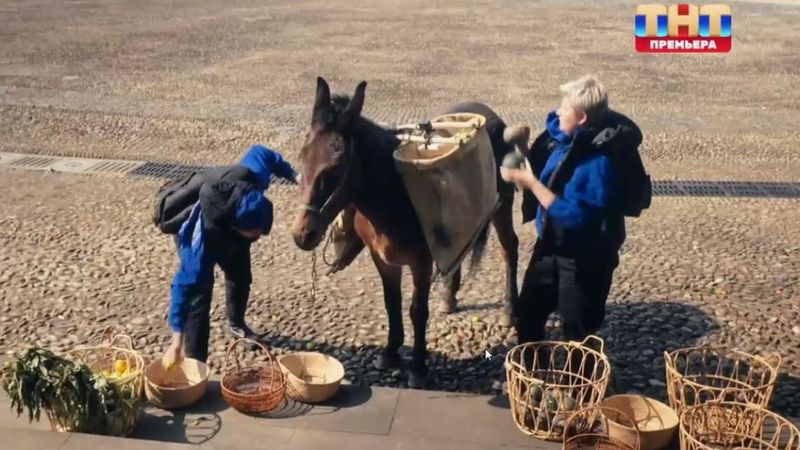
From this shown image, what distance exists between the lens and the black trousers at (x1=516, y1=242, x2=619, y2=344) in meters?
5.07

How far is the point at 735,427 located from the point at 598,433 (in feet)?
2.36

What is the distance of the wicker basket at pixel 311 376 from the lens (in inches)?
196

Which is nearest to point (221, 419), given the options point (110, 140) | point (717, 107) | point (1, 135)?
point (110, 140)

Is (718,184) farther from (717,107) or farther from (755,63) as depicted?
(755,63)

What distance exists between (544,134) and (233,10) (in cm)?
2308

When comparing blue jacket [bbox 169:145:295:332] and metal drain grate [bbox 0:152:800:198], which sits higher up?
blue jacket [bbox 169:145:295:332]

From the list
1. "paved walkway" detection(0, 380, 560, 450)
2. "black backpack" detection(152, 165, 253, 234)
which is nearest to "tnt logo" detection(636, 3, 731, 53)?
"black backpack" detection(152, 165, 253, 234)

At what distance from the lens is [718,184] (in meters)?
10.7

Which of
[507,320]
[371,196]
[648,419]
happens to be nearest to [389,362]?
[507,320]

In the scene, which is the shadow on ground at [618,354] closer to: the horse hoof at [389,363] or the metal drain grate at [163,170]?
the horse hoof at [389,363]

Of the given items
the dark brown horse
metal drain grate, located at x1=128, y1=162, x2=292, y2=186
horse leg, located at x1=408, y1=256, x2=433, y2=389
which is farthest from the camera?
metal drain grate, located at x1=128, y1=162, x2=292, y2=186

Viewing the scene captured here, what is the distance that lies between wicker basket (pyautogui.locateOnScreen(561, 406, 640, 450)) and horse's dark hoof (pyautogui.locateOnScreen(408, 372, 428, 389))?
1422mm

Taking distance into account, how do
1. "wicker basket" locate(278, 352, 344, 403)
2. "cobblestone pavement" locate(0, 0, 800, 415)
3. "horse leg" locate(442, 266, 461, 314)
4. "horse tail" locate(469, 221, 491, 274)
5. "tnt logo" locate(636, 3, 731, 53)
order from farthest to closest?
"tnt logo" locate(636, 3, 731, 53), "horse leg" locate(442, 266, 461, 314), "cobblestone pavement" locate(0, 0, 800, 415), "horse tail" locate(469, 221, 491, 274), "wicker basket" locate(278, 352, 344, 403)

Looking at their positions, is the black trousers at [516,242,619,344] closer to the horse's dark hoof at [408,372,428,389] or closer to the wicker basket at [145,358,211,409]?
the horse's dark hoof at [408,372,428,389]
